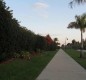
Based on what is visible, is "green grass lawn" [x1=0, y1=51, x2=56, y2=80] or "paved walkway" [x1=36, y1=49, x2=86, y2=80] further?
"paved walkway" [x1=36, y1=49, x2=86, y2=80]

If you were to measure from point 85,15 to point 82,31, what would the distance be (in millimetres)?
2796

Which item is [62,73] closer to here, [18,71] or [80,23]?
[18,71]

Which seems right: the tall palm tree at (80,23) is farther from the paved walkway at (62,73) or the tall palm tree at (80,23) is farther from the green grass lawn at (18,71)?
the green grass lawn at (18,71)

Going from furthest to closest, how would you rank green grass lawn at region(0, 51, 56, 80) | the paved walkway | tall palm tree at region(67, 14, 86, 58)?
tall palm tree at region(67, 14, 86, 58)
the paved walkway
green grass lawn at region(0, 51, 56, 80)

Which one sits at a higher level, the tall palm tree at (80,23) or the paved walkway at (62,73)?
the tall palm tree at (80,23)

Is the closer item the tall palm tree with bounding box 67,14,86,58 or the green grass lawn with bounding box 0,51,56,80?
the green grass lawn with bounding box 0,51,56,80

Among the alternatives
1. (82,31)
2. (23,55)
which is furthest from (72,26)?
(23,55)

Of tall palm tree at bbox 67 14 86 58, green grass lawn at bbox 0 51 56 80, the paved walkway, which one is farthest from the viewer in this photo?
tall palm tree at bbox 67 14 86 58

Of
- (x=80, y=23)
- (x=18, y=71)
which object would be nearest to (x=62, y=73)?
(x=18, y=71)

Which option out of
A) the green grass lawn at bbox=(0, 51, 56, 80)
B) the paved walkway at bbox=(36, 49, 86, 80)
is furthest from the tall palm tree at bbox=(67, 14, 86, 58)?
the green grass lawn at bbox=(0, 51, 56, 80)

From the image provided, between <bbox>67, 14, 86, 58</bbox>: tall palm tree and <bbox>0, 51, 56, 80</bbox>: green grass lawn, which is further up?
<bbox>67, 14, 86, 58</bbox>: tall palm tree

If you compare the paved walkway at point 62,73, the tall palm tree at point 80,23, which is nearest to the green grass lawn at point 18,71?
the paved walkway at point 62,73

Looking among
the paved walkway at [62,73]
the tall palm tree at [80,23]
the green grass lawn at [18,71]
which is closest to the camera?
the green grass lawn at [18,71]

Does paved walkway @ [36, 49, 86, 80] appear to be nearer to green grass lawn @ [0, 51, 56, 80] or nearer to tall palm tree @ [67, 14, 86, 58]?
green grass lawn @ [0, 51, 56, 80]
